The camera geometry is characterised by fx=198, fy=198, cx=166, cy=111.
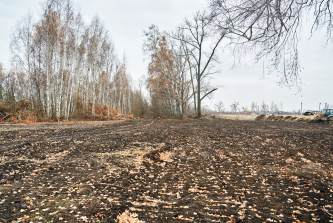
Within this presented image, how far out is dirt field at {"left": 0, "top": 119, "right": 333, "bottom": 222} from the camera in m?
3.69

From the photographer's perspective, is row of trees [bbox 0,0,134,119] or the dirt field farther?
row of trees [bbox 0,0,134,119]

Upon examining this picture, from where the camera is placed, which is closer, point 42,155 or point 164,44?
point 42,155

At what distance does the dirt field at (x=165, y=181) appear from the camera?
3693 millimetres

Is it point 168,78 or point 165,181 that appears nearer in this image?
point 165,181

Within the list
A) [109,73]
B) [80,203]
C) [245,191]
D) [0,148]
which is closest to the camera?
[80,203]

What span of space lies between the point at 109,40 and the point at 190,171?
26247 mm

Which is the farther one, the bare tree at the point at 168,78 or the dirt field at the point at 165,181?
the bare tree at the point at 168,78

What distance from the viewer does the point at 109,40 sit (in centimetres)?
2795

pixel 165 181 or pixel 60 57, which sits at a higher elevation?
pixel 60 57

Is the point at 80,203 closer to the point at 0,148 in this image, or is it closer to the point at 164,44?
the point at 0,148

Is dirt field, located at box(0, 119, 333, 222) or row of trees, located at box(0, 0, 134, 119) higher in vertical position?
row of trees, located at box(0, 0, 134, 119)

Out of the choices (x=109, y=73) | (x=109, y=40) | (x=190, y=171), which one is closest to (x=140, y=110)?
(x=109, y=73)

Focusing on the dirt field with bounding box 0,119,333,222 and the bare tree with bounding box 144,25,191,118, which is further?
the bare tree with bounding box 144,25,191,118

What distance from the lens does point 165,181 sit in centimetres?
546
